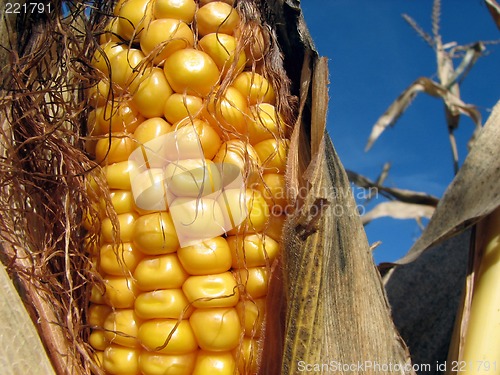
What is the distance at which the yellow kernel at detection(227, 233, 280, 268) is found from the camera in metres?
1.12

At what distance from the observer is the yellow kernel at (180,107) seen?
1.14m

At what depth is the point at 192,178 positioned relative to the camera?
1.10 meters

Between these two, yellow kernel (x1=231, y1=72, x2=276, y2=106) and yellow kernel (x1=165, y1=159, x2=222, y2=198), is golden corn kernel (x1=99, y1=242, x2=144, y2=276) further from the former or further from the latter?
yellow kernel (x1=231, y1=72, x2=276, y2=106)

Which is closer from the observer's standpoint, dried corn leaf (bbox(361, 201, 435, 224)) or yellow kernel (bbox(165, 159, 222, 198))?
yellow kernel (bbox(165, 159, 222, 198))

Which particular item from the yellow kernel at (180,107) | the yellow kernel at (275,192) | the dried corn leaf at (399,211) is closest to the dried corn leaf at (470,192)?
the yellow kernel at (275,192)

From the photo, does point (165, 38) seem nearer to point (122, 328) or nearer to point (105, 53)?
point (105, 53)

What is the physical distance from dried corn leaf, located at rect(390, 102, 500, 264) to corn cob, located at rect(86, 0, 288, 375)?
0.65 m

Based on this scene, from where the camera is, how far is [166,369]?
1.09m

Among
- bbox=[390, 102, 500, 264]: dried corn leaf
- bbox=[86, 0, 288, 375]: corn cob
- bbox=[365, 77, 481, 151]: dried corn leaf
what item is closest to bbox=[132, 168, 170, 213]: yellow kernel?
bbox=[86, 0, 288, 375]: corn cob

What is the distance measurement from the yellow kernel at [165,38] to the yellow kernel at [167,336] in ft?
1.83

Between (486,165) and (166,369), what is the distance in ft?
3.54

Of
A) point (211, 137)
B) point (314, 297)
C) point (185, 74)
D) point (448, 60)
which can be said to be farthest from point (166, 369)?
point (448, 60)

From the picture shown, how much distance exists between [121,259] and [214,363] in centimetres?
29

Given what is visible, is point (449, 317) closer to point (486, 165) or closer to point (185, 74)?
point (486, 165)
